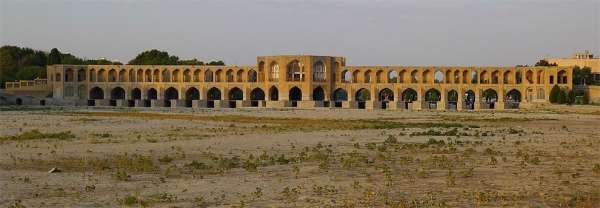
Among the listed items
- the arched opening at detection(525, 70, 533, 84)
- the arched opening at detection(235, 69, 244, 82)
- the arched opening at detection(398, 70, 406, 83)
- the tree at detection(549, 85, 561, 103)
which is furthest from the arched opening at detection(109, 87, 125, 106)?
the tree at detection(549, 85, 561, 103)

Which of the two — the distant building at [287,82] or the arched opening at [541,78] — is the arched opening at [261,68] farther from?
the arched opening at [541,78]

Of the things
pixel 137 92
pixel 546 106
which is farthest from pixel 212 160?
pixel 137 92

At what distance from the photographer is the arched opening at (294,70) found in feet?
234

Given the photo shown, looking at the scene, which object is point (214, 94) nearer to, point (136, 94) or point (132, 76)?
point (136, 94)

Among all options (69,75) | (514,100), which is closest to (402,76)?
(514,100)

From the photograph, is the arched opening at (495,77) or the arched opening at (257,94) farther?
the arched opening at (257,94)

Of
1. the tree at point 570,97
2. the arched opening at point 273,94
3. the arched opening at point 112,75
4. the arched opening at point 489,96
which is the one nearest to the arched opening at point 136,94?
the arched opening at point 112,75

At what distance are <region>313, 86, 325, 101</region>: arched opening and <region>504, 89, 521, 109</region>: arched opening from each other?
16383mm

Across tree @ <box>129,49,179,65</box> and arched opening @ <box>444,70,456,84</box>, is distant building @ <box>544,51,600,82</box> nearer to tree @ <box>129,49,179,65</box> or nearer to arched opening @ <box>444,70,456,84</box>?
arched opening @ <box>444,70,456,84</box>

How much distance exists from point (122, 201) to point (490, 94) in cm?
7795

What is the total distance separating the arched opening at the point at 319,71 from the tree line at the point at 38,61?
21.6 meters

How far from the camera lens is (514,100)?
79.0 m

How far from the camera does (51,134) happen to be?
77.3ft

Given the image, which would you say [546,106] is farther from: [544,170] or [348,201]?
[348,201]
